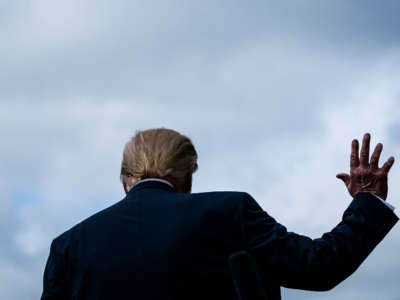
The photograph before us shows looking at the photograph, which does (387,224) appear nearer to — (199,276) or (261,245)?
(261,245)

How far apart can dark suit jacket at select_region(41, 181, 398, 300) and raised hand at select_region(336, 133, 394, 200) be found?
35 centimetres

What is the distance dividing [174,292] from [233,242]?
57 centimetres

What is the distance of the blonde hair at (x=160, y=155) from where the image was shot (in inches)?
217

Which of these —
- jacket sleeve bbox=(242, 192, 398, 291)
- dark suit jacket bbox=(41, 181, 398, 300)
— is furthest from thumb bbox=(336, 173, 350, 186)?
jacket sleeve bbox=(242, 192, 398, 291)

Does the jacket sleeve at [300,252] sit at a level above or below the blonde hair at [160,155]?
below

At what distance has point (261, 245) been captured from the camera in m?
4.98

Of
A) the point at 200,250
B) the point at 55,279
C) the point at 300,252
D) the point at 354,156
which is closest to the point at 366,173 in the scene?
the point at 354,156

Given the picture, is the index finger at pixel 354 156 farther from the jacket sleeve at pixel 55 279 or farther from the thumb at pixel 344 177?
the jacket sleeve at pixel 55 279

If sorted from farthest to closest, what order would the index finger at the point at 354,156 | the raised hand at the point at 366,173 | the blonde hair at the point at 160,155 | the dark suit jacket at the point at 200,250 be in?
1. the index finger at the point at 354,156
2. the raised hand at the point at 366,173
3. the blonde hair at the point at 160,155
4. the dark suit jacket at the point at 200,250

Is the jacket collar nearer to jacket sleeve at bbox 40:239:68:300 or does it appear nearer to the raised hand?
jacket sleeve at bbox 40:239:68:300

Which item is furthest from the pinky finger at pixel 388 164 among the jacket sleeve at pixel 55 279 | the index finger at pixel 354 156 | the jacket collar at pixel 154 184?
the jacket sleeve at pixel 55 279

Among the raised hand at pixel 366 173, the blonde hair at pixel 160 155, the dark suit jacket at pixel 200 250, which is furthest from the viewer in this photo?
the raised hand at pixel 366 173

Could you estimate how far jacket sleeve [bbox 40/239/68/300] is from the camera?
5531 mm

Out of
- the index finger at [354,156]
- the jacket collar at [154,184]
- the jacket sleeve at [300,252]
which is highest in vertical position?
the index finger at [354,156]
